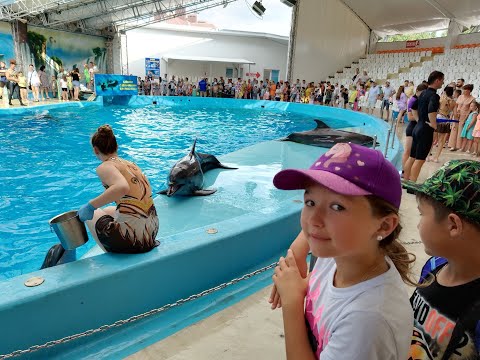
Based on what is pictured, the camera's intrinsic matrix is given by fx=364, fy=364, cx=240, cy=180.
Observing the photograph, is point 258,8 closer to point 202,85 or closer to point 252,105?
point 202,85

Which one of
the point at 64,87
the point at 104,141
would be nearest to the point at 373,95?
the point at 64,87

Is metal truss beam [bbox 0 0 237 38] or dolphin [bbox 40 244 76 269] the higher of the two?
metal truss beam [bbox 0 0 237 38]

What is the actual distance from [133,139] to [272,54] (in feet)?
79.6

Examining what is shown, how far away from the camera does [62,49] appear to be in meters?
21.7

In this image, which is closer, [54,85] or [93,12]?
[54,85]

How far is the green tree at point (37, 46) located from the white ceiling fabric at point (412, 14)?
2048 centimetres

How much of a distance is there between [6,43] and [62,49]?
3.83 meters

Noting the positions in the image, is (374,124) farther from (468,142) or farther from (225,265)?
(225,265)

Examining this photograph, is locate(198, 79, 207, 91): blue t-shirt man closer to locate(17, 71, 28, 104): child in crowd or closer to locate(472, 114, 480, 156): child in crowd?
locate(17, 71, 28, 104): child in crowd

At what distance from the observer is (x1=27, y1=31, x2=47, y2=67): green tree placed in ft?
63.8

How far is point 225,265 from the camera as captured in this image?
3.10 meters

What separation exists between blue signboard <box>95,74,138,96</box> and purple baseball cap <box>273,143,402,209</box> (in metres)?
18.1

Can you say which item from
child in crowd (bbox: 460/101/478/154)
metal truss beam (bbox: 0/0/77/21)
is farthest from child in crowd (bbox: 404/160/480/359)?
metal truss beam (bbox: 0/0/77/21)

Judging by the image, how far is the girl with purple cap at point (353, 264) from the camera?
35.8 inches
